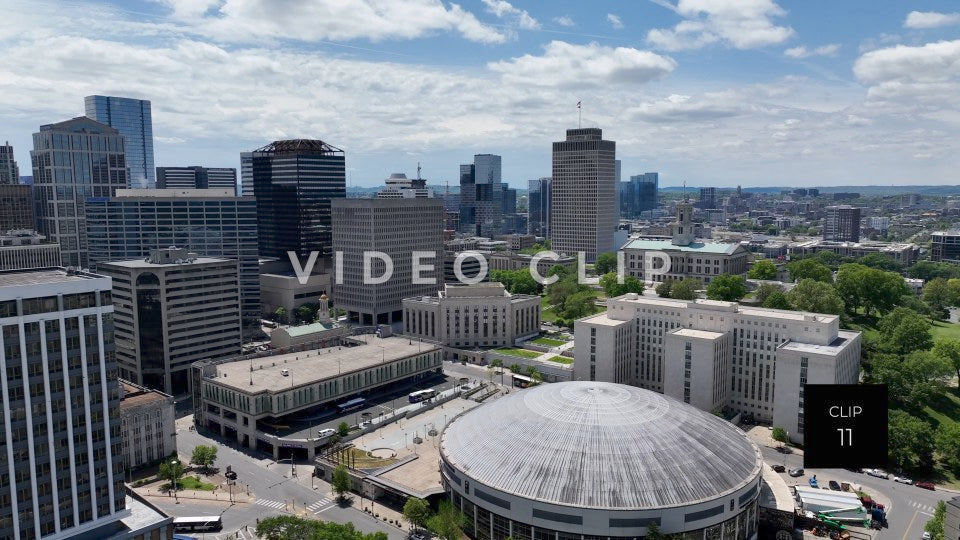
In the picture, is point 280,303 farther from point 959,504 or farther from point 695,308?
point 959,504

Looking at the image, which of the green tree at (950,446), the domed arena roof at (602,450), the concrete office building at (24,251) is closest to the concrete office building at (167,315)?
the concrete office building at (24,251)

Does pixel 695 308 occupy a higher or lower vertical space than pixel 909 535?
higher

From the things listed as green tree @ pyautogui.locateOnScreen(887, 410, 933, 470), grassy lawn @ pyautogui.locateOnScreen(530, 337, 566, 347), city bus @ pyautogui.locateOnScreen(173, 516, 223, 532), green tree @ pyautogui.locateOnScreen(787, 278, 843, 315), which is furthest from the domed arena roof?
green tree @ pyautogui.locateOnScreen(787, 278, 843, 315)

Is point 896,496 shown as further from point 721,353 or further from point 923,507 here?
point 721,353

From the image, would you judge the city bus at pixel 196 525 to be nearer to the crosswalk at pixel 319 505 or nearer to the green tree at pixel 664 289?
the crosswalk at pixel 319 505

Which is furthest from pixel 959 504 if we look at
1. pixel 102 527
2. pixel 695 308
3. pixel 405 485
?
pixel 102 527

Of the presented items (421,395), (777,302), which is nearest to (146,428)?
(421,395)

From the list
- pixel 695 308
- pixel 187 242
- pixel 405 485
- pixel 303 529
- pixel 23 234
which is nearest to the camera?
pixel 303 529
